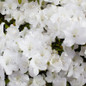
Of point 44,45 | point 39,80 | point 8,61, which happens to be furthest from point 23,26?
point 39,80

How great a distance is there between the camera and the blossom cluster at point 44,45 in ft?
5.48

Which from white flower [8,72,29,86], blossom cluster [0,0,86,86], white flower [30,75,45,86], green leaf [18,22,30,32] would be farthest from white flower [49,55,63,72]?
green leaf [18,22,30,32]

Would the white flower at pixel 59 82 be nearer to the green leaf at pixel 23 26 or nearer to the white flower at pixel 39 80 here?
the white flower at pixel 39 80

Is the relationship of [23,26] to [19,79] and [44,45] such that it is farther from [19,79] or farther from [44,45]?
[19,79]

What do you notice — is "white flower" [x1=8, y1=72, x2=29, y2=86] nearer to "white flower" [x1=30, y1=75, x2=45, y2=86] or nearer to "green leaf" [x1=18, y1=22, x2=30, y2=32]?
"white flower" [x1=30, y1=75, x2=45, y2=86]

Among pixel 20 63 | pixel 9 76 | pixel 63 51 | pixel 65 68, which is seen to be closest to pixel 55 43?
pixel 63 51

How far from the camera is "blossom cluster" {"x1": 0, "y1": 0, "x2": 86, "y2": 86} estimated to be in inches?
65.7

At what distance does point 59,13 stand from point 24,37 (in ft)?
1.21

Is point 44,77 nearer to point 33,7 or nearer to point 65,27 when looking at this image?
point 65,27

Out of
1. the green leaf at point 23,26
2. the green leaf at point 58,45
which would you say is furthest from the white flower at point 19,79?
the green leaf at point 23,26

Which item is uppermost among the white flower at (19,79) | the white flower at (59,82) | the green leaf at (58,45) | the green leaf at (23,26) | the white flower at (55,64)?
the green leaf at (23,26)

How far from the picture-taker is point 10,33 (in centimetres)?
184

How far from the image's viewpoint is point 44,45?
1764 millimetres

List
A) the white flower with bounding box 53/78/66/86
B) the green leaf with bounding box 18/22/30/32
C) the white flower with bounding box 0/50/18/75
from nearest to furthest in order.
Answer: the white flower with bounding box 0/50/18/75, the white flower with bounding box 53/78/66/86, the green leaf with bounding box 18/22/30/32
